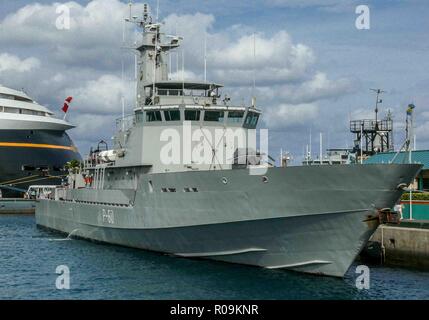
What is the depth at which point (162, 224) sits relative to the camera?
22156 millimetres

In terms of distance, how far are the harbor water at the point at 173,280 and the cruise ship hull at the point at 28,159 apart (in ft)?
140

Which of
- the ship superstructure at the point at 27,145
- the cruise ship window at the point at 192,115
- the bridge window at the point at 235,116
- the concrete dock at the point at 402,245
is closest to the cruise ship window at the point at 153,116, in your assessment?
the cruise ship window at the point at 192,115

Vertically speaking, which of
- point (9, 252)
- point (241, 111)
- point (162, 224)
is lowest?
point (9, 252)

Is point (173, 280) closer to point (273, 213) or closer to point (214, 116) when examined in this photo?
point (273, 213)

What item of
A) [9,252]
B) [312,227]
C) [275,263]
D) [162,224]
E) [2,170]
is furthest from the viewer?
[2,170]

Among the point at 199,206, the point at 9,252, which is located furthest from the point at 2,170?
the point at 199,206

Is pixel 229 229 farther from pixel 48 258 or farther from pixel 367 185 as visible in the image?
pixel 48 258

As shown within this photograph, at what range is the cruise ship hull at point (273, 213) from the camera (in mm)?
17578

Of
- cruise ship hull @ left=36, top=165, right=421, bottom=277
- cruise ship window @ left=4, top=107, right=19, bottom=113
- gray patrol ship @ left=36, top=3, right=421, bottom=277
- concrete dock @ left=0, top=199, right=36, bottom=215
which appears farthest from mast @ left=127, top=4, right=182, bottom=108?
cruise ship window @ left=4, top=107, right=19, bottom=113

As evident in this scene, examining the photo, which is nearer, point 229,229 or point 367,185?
point 367,185

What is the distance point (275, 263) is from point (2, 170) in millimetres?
52468

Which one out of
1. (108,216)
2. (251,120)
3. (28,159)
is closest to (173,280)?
(108,216)

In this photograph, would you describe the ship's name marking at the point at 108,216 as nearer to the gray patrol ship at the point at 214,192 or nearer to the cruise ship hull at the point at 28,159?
the gray patrol ship at the point at 214,192

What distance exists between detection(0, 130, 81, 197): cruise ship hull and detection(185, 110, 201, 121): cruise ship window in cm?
4531
